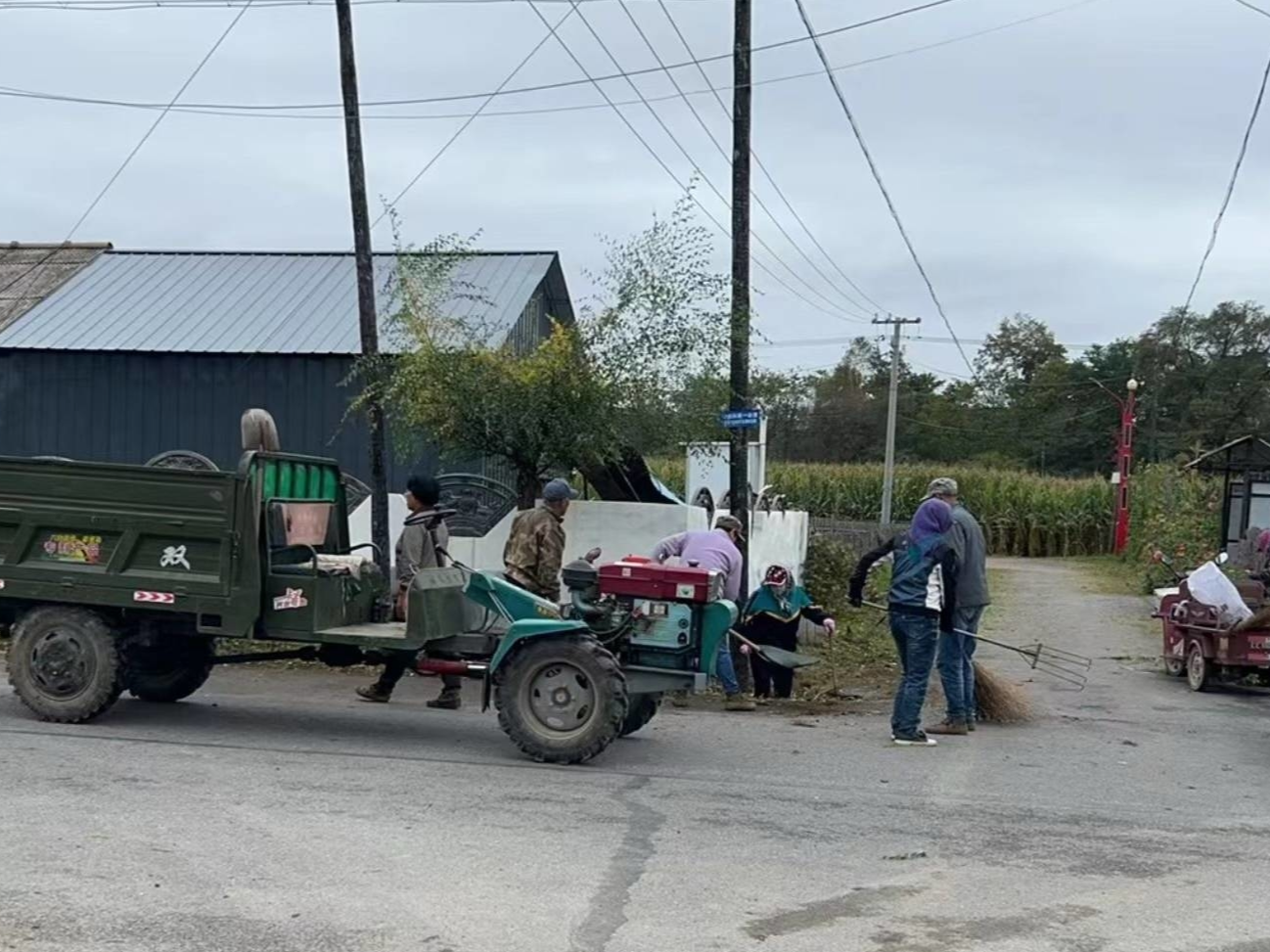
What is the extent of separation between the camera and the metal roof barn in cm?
1806

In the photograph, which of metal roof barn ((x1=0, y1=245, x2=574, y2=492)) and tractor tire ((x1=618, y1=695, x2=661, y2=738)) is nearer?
tractor tire ((x1=618, y1=695, x2=661, y2=738))

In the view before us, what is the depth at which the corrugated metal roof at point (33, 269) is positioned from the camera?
20.7 m

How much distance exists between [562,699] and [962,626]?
3323 mm

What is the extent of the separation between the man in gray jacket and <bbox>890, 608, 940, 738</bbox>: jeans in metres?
0.54

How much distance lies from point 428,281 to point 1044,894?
9.37m

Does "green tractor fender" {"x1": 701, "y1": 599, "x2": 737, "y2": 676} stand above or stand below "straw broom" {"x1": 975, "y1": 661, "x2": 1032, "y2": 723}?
above

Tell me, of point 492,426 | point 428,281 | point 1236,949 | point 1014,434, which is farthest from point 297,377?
point 1014,434

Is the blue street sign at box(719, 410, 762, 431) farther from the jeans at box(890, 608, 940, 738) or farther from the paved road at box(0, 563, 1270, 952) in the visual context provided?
the jeans at box(890, 608, 940, 738)

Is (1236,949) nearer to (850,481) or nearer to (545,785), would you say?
(545,785)

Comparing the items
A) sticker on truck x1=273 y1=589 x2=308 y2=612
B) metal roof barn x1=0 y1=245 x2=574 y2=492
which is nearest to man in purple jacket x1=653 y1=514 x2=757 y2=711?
sticker on truck x1=273 y1=589 x2=308 y2=612

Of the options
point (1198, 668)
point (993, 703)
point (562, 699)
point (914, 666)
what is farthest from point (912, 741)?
point (1198, 668)

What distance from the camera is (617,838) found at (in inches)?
287

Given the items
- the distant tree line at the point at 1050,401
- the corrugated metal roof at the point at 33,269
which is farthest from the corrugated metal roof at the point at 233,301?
the distant tree line at the point at 1050,401

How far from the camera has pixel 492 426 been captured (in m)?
13.3
